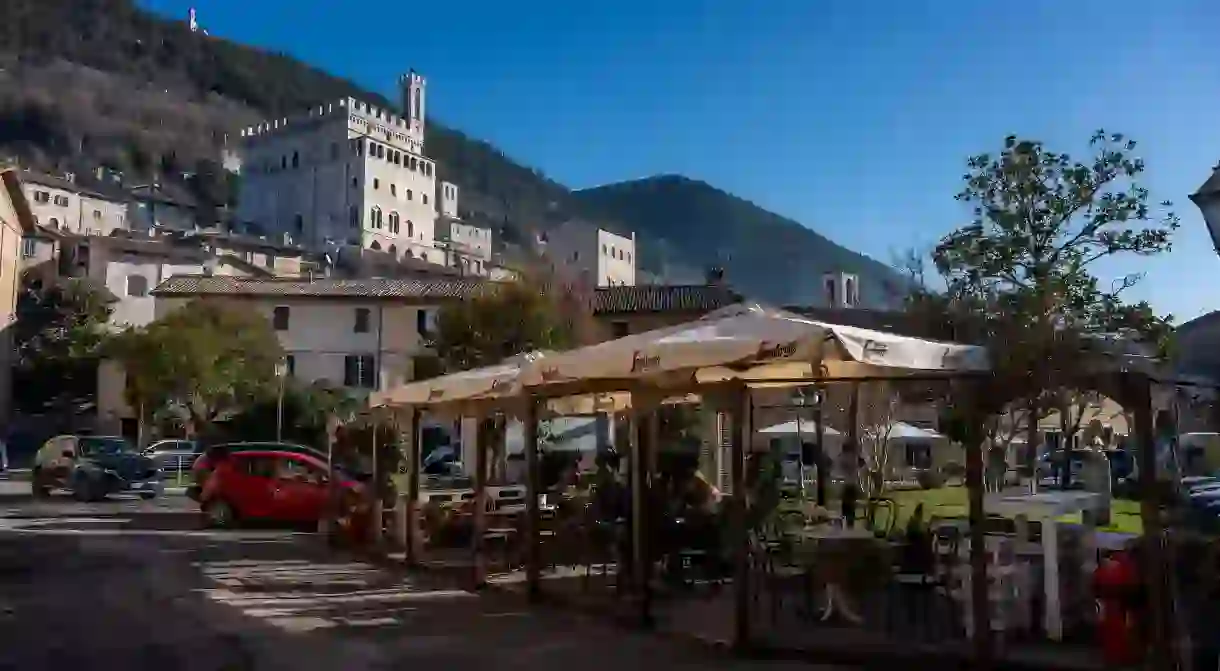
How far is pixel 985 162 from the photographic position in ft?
70.7

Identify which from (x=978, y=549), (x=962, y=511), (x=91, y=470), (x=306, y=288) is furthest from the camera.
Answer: (x=306, y=288)

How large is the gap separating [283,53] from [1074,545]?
8006 inches

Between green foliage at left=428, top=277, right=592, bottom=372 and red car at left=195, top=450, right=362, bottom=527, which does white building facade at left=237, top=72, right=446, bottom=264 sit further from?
red car at left=195, top=450, right=362, bottom=527

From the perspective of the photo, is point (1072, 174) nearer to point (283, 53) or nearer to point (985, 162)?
point (985, 162)

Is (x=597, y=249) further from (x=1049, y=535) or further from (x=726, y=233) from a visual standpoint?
(x=1049, y=535)

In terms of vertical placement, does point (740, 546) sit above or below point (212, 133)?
below

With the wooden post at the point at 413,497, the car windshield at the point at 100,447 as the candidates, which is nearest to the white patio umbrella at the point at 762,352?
the wooden post at the point at 413,497

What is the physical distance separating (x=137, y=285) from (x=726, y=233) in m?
116

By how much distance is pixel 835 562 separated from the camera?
948cm

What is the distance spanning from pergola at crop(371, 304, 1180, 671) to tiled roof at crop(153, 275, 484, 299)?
4070 centimetres

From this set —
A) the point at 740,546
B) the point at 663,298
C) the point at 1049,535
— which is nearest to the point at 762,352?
the point at 740,546

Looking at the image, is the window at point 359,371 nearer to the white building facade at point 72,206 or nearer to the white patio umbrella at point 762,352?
the white patio umbrella at point 762,352

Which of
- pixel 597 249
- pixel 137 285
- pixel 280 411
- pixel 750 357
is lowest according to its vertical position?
pixel 750 357

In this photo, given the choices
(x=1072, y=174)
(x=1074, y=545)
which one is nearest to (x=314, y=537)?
(x=1074, y=545)
